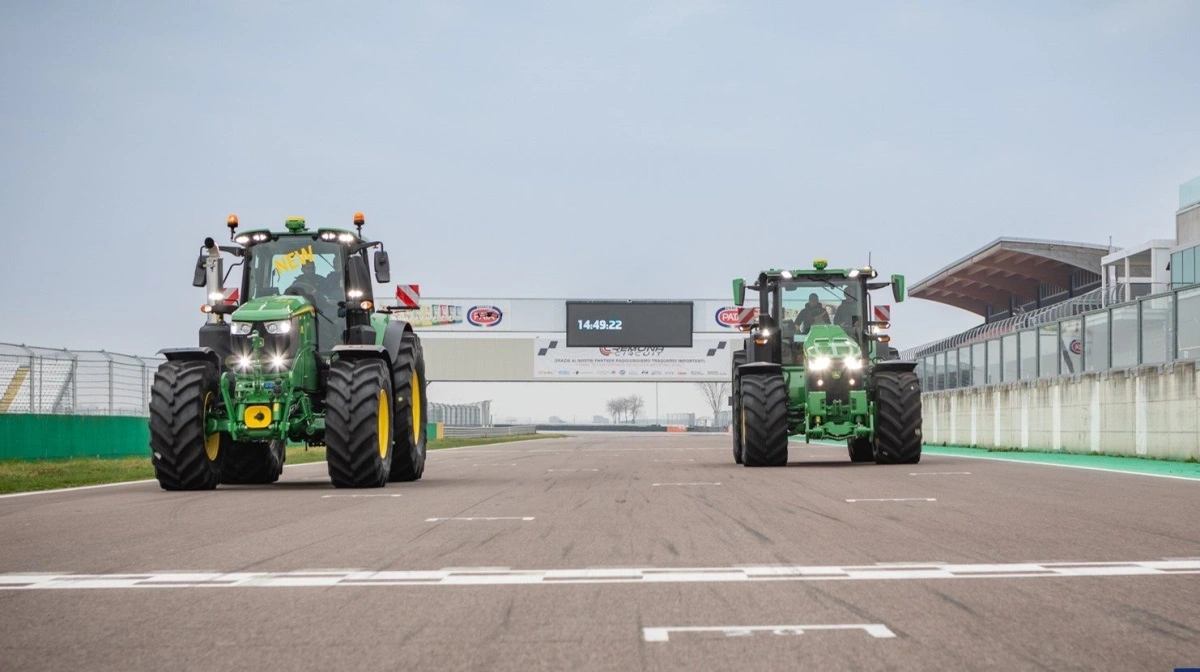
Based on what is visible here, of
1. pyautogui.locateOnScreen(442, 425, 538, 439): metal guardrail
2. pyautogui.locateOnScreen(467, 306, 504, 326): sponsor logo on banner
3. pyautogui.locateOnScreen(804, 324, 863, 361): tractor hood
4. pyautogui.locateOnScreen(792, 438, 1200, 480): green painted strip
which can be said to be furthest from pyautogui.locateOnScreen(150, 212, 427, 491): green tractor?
pyautogui.locateOnScreen(467, 306, 504, 326): sponsor logo on banner

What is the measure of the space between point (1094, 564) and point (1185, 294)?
48.2 feet

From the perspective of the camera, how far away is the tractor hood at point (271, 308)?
600 inches

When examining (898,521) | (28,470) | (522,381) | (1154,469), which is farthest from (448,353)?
(898,521)

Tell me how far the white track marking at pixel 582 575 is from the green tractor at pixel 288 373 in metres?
7.42

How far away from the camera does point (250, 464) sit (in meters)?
17.2

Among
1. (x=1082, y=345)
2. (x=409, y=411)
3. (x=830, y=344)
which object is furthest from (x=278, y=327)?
(x=1082, y=345)

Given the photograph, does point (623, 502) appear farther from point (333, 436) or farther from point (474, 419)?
point (474, 419)

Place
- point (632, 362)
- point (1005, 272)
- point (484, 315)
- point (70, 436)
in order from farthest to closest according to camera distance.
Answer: point (632, 362), point (484, 315), point (1005, 272), point (70, 436)

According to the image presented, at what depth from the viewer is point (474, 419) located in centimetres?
8500

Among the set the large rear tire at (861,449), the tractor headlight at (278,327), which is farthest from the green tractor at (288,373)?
the large rear tire at (861,449)

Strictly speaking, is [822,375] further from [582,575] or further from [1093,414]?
[582,575]

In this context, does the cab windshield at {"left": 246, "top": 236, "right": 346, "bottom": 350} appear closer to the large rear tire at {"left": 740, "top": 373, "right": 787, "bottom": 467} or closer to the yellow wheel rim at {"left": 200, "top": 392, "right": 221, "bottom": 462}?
the yellow wheel rim at {"left": 200, "top": 392, "right": 221, "bottom": 462}

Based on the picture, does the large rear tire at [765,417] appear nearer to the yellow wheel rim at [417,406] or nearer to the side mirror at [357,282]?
the yellow wheel rim at [417,406]

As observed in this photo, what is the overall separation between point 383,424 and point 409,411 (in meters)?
1.00
